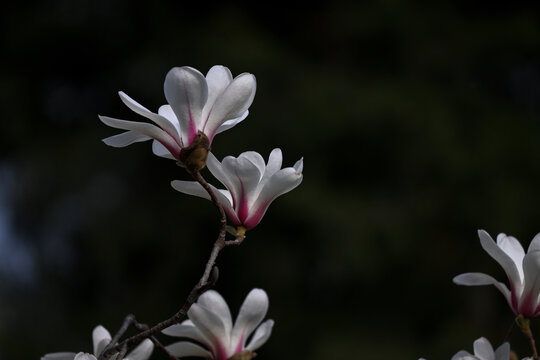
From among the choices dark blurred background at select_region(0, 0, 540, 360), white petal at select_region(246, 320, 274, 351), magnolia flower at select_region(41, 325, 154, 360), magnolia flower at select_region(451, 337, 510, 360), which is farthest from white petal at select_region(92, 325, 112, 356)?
dark blurred background at select_region(0, 0, 540, 360)

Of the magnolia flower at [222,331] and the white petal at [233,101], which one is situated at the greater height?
the white petal at [233,101]

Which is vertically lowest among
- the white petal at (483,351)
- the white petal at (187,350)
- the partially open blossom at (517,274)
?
the white petal at (187,350)

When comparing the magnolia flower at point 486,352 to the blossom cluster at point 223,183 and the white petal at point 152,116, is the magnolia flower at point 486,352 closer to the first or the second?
the blossom cluster at point 223,183

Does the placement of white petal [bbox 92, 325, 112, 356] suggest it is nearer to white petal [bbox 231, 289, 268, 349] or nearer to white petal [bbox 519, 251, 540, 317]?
white petal [bbox 231, 289, 268, 349]

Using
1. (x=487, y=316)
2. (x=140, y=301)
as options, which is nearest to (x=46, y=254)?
(x=140, y=301)

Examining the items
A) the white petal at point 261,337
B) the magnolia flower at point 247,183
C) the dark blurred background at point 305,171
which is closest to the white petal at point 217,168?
the magnolia flower at point 247,183

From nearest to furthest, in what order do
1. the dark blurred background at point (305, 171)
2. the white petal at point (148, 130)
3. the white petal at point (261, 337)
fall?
1. the white petal at point (148, 130)
2. the white petal at point (261, 337)
3. the dark blurred background at point (305, 171)

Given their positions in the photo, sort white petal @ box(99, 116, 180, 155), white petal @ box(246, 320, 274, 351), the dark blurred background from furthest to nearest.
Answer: the dark blurred background, white petal @ box(246, 320, 274, 351), white petal @ box(99, 116, 180, 155)
